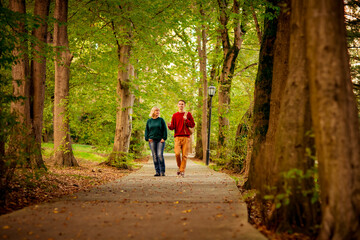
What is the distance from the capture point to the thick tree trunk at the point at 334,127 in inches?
133

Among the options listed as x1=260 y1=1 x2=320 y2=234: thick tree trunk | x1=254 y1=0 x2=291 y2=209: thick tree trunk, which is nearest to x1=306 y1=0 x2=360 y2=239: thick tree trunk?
x1=260 y1=1 x2=320 y2=234: thick tree trunk

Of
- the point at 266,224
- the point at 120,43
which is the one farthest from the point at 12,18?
the point at 120,43

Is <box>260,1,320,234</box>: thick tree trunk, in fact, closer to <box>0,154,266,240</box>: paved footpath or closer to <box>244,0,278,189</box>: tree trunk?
<box>0,154,266,240</box>: paved footpath

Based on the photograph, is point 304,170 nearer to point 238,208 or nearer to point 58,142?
point 238,208

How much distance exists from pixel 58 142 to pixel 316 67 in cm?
1123

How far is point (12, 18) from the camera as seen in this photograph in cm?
577

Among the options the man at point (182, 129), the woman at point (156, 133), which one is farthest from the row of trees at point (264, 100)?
the woman at point (156, 133)

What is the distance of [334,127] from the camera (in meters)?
3.37

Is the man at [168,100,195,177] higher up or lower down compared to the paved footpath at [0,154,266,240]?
higher up

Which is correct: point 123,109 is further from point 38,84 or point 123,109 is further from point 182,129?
point 182,129

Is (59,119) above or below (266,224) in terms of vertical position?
above

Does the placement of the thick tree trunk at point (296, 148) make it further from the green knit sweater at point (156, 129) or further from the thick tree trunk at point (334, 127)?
the green knit sweater at point (156, 129)

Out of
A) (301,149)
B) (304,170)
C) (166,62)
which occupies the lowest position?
(304,170)

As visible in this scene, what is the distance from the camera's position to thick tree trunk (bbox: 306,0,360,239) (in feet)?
11.1
